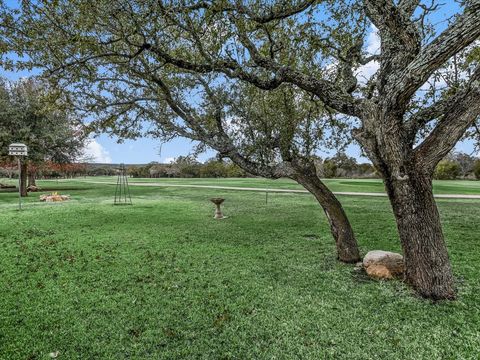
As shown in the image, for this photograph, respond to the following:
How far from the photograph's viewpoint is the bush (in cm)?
3919

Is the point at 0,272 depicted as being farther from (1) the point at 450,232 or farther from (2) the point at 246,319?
(1) the point at 450,232

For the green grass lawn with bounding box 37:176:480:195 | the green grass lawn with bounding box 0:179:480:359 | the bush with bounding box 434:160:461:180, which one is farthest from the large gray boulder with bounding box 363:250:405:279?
the bush with bounding box 434:160:461:180

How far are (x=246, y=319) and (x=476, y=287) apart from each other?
3586 mm

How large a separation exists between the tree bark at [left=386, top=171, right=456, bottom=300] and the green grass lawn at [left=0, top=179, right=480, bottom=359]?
0.24 metres

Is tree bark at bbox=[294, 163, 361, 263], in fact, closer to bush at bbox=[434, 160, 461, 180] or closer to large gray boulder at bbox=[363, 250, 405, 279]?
large gray boulder at bbox=[363, 250, 405, 279]

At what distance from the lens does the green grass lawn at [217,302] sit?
3.13 m

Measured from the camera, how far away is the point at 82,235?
845 cm

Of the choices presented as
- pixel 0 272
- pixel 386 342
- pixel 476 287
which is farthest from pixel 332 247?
pixel 0 272

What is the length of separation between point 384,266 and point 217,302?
9.28ft

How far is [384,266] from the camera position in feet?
16.5

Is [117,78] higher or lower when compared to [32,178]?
higher

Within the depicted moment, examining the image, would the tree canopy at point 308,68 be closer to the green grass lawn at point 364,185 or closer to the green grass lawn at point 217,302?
the green grass lawn at point 217,302

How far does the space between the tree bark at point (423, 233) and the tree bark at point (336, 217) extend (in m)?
1.71

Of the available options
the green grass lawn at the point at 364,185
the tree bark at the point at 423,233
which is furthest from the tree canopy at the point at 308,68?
the green grass lawn at the point at 364,185
